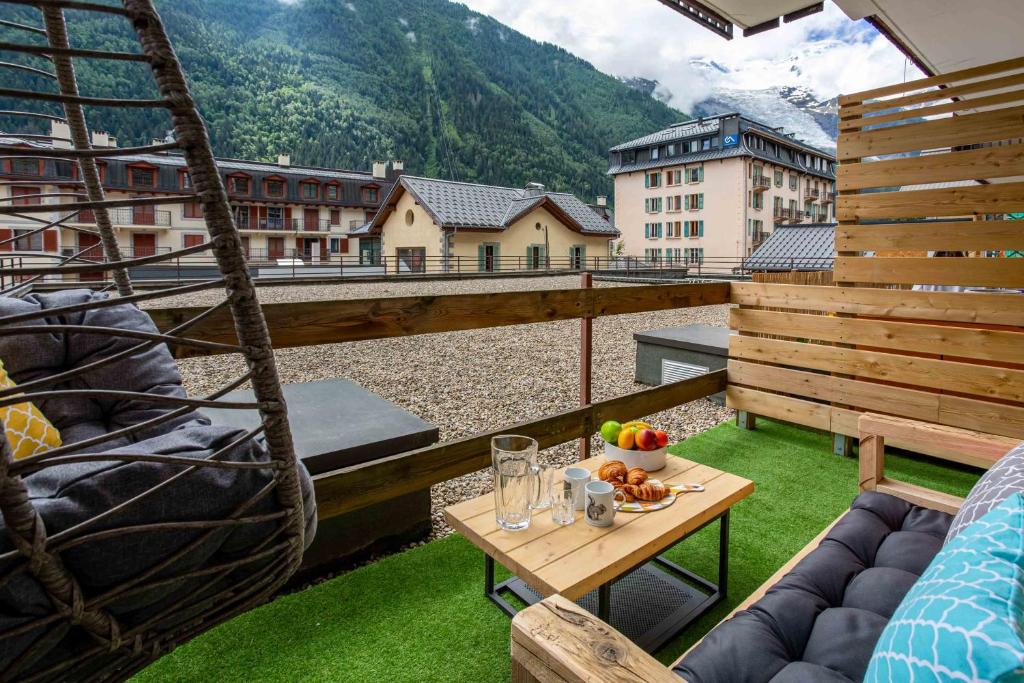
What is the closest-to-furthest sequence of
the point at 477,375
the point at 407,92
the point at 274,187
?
the point at 477,375 < the point at 274,187 < the point at 407,92

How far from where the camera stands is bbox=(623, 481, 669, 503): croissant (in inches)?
59.0

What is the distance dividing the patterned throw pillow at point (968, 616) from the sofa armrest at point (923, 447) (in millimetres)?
1044

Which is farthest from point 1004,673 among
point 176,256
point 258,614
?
point 258,614

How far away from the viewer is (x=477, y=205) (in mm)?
17688

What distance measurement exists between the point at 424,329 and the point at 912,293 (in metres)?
2.42

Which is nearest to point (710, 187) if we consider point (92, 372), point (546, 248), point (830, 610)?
point (546, 248)

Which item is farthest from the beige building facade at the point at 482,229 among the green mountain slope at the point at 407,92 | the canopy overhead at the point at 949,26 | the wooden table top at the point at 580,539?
the wooden table top at the point at 580,539

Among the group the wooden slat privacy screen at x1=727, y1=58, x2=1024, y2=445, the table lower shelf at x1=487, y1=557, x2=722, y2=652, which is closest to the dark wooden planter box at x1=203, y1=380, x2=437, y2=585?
the table lower shelf at x1=487, y1=557, x2=722, y2=652

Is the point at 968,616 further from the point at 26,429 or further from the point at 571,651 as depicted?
the point at 26,429

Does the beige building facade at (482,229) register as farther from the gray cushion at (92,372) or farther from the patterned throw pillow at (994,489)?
the patterned throw pillow at (994,489)

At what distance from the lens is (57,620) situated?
55 centimetres

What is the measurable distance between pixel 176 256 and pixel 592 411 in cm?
202

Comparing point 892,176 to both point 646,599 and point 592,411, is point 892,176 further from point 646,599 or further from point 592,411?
point 646,599

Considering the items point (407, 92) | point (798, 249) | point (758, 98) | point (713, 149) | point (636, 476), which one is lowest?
point (636, 476)
